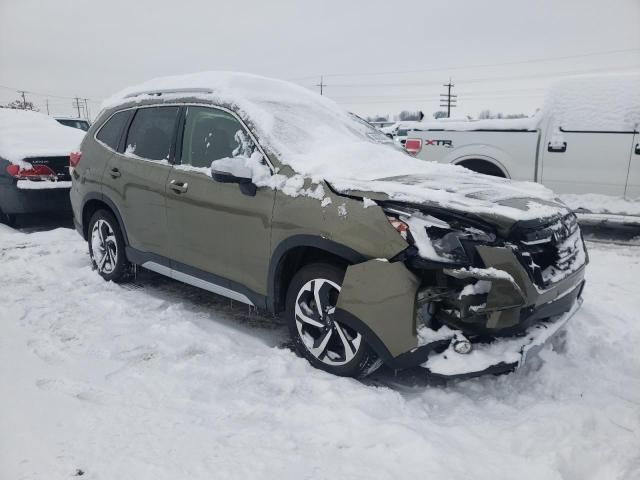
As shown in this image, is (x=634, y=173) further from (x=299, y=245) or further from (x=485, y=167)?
(x=299, y=245)

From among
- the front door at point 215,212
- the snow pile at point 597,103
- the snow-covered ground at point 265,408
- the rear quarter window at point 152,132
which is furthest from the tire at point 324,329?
the snow pile at point 597,103

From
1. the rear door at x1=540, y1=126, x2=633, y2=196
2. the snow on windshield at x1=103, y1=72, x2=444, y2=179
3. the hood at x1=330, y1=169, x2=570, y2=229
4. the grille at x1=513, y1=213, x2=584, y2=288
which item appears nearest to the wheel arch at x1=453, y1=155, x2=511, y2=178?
the rear door at x1=540, y1=126, x2=633, y2=196

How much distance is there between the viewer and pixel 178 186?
392 cm

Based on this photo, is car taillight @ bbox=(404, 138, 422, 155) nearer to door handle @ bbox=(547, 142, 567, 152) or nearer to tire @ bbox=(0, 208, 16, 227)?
door handle @ bbox=(547, 142, 567, 152)

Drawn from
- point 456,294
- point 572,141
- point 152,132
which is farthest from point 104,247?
point 572,141

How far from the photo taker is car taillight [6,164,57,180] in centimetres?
693

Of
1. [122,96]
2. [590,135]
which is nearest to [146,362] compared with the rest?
[122,96]

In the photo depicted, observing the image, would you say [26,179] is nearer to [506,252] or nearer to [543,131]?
[506,252]

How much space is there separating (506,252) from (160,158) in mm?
2945

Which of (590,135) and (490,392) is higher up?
(590,135)

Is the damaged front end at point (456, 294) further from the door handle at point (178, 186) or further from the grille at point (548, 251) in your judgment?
the door handle at point (178, 186)

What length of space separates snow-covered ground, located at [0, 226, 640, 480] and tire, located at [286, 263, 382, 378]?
101 millimetres

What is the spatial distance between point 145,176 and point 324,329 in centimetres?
223

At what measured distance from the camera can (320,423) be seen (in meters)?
2.61
